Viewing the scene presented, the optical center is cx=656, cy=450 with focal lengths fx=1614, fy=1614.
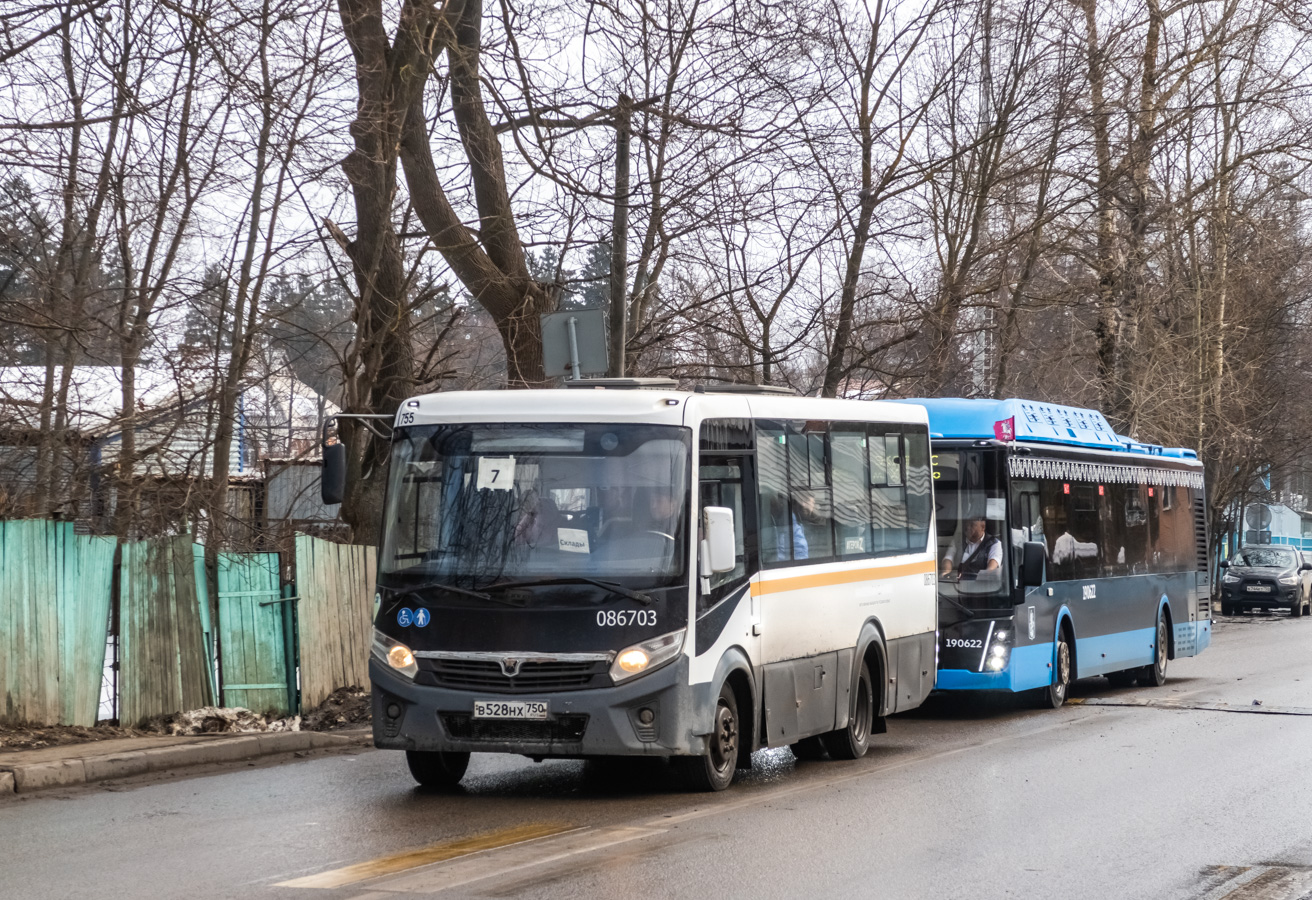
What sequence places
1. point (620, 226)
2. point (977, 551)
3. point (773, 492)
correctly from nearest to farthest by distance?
→ point (773, 492)
point (620, 226)
point (977, 551)

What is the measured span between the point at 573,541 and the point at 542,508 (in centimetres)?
30

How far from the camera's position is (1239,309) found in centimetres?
4434

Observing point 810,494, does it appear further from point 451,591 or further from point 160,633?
point 160,633

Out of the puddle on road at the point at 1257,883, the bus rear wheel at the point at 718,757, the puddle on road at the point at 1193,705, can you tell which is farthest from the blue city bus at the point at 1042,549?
the puddle on road at the point at 1257,883

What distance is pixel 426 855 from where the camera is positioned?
8.02m

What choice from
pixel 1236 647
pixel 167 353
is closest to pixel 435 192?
pixel 167 353

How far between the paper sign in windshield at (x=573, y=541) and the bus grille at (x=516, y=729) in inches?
40.7

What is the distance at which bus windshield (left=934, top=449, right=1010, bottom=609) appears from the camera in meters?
16.4

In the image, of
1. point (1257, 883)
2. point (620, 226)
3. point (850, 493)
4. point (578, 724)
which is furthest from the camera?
point (620, 226)

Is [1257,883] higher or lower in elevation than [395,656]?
lower

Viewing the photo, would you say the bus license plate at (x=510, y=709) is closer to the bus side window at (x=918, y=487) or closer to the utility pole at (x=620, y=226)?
the bus side window at (x=918, y=487)

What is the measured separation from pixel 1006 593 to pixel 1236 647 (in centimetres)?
1469

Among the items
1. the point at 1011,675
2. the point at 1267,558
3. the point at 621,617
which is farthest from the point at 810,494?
the point at 1267,558

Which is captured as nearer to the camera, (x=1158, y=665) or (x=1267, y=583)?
(x=1158, y=665)
